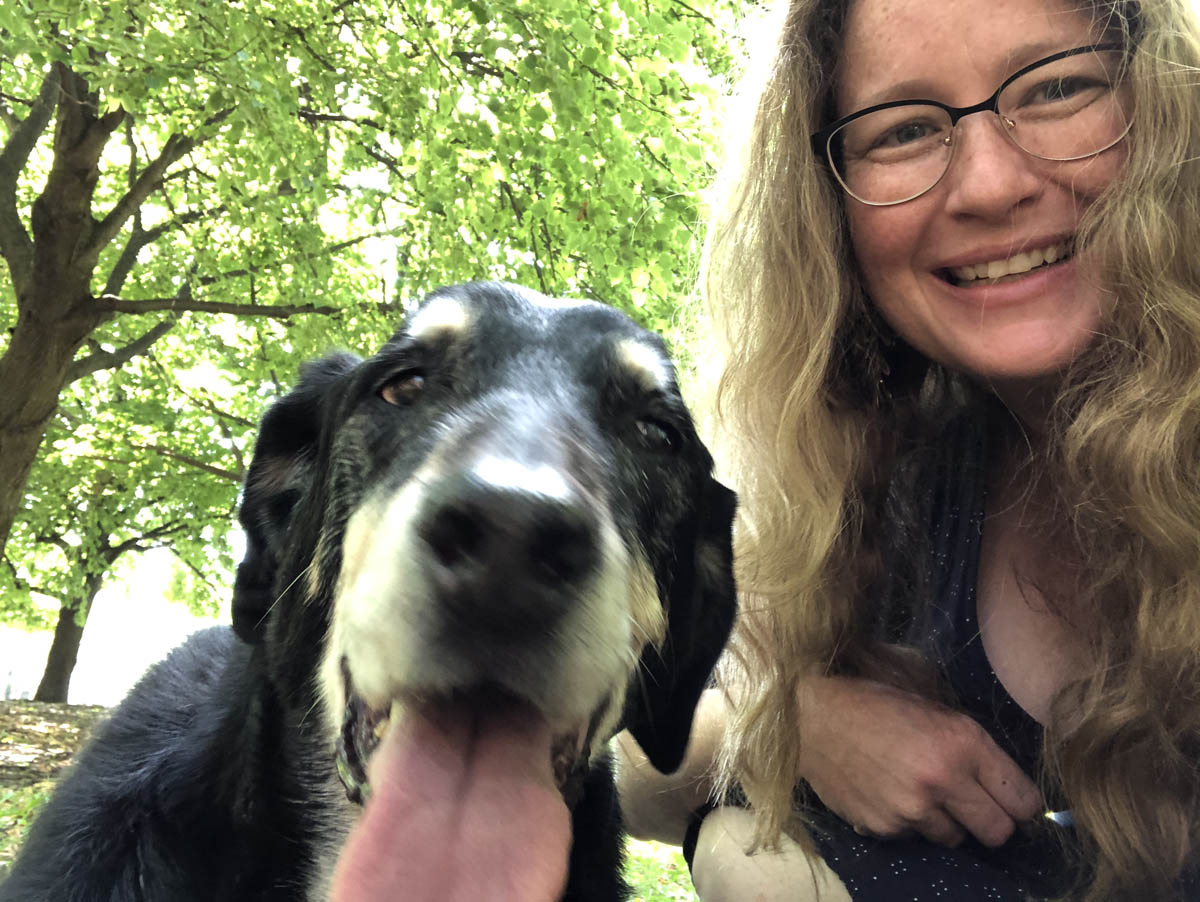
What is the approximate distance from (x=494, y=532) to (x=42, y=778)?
765 cm

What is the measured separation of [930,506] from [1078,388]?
590 mm

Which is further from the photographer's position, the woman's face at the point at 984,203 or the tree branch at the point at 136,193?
the tree branch at the point at 136,193

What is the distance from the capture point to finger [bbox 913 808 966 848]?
2.20 meters

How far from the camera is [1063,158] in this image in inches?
80.4

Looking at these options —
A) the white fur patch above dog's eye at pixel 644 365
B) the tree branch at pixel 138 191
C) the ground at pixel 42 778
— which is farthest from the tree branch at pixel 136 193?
the white fur patch above dog's eye at pixel 644 365

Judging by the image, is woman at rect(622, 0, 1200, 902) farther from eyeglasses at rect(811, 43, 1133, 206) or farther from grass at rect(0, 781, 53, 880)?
grass at rect(0, 781, 53, 880)

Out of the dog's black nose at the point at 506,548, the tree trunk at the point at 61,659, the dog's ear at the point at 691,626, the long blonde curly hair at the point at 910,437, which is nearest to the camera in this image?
the dog's black nose at the point at 506,548

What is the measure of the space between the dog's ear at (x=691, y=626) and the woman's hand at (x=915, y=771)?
345mm

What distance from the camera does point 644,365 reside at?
2.22 meters

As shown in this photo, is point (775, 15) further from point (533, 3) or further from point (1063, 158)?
point (533, 3)

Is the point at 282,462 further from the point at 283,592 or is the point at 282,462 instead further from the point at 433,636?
the point at 433,636

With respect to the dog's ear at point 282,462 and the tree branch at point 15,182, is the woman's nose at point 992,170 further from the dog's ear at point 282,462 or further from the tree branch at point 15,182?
the tree branch at point 15,182

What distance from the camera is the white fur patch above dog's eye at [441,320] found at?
2.14 metres

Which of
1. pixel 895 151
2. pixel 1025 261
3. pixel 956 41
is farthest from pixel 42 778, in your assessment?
pixel 956 41
